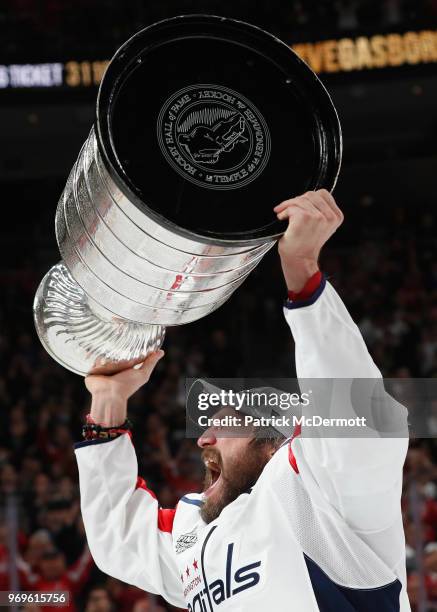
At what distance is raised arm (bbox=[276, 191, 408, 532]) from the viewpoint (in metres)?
1.59

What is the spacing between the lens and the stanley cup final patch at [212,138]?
1.62 m

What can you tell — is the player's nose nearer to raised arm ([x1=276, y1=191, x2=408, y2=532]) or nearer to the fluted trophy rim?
raised arm ([x1=276, y1=191, x2=408, y2=532])

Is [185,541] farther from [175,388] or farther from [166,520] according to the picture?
[175,388]

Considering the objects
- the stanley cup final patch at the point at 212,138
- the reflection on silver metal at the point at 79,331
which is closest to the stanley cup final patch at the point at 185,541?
the reflection on silver metal at the point at 79,331

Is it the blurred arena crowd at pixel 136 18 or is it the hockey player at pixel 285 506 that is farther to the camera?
the blurred arena crowd at pixel 136 18

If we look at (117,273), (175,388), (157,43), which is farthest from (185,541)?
(175,388)

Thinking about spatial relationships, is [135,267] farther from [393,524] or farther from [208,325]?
[208,325]

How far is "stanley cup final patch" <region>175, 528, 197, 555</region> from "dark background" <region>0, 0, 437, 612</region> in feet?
7.34

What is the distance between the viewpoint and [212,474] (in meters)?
2.25

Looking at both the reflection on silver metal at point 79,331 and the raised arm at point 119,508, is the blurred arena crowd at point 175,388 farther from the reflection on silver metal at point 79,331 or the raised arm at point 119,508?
the reflection on silver metal at point 79,331

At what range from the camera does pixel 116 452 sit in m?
2.38

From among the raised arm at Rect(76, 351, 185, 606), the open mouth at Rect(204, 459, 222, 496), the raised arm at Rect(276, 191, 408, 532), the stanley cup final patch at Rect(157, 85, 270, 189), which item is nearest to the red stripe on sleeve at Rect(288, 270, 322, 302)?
the raised arm at Rect(276, 191, 408, 532)

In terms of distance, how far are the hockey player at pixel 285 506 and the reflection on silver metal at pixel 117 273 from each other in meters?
0.14

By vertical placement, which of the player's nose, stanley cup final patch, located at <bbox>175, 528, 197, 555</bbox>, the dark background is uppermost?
the dark background
